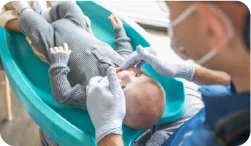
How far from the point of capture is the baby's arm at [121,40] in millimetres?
1104

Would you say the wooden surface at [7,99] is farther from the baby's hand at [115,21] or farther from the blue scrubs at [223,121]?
the blue scrubs at [223,121]

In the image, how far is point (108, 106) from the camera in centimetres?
81

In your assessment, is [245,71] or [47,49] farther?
[47,49]

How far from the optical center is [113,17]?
3.89 ft

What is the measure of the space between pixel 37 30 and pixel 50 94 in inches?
8.8

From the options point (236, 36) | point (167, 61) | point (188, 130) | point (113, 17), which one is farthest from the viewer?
point (113, 17)

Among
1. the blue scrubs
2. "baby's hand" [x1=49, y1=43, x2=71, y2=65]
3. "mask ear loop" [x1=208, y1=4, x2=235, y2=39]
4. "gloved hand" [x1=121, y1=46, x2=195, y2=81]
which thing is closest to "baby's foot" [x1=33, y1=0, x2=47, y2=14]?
"baby's hand" [x1=49, y1=43, x2=71, y2=65]

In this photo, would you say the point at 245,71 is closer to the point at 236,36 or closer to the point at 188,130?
the point at 236,36

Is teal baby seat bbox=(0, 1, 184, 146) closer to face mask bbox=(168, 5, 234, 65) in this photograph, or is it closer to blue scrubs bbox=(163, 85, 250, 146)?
blue scrubs bbox=(163, 85, 250, 146)

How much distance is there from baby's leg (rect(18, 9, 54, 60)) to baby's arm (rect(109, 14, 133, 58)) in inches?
9.0

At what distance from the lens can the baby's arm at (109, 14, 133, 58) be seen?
3.62 ft

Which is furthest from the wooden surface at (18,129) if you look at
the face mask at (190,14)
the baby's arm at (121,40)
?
the face mask at (190,14)

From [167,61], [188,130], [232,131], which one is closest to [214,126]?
[232,131]

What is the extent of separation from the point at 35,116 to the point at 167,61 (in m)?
0.43
